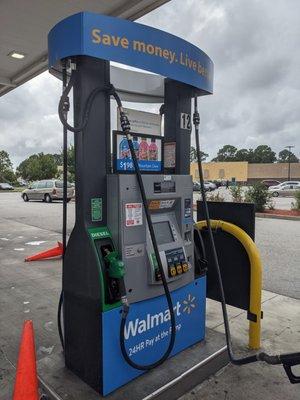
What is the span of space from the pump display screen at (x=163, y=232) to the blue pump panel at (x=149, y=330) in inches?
16.1

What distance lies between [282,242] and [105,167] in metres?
6.87

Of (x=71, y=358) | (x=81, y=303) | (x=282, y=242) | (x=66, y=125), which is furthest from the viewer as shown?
(x=282, y=242)

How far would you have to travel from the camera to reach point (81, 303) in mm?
2414

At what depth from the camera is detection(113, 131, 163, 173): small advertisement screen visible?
2535 millimetres

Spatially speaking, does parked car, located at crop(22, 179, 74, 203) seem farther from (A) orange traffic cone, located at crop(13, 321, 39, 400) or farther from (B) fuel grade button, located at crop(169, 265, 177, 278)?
(B) fuel grade button, located at crop(169, 265, 177, 278)

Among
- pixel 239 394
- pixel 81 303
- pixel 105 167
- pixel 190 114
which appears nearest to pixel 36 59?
pixel 190 114

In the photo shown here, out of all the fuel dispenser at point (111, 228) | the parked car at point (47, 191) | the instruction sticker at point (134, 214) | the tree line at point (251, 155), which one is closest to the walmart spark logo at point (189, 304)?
the fuel dispenser at point (111, 228)

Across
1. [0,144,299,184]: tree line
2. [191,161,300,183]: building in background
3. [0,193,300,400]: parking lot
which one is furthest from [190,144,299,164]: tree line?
[0,193,300,400]: parking lot

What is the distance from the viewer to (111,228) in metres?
2.43

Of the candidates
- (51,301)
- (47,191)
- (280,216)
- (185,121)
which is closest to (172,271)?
(185,121)

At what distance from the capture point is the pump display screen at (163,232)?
2.65 m

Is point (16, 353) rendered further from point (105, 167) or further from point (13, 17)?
point (13, 17)

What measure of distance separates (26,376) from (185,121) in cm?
225

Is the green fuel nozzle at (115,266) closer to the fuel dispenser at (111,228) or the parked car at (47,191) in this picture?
the fuel dispenser at (111,228)
